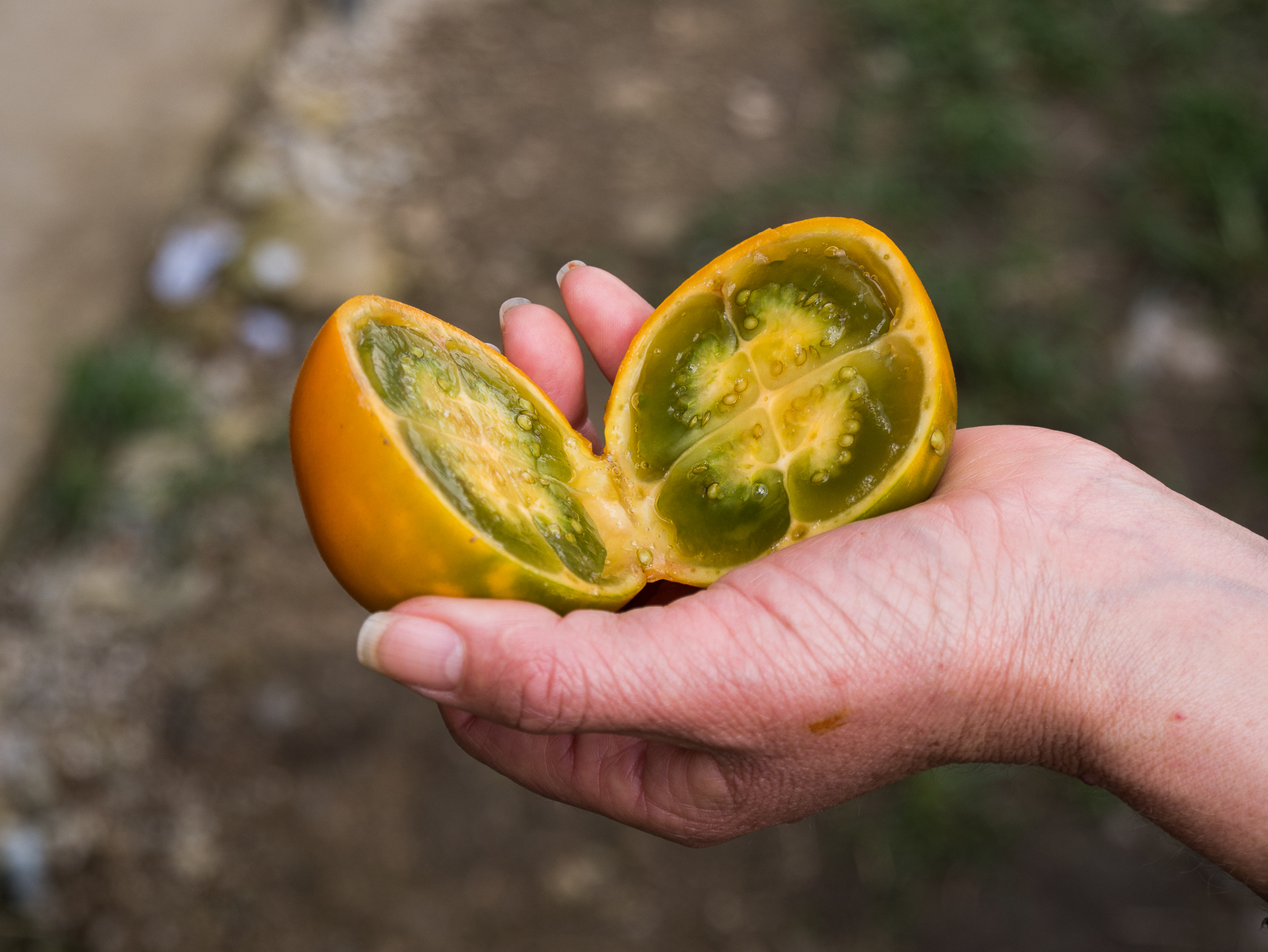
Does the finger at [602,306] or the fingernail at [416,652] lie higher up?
the finger at [602,306]

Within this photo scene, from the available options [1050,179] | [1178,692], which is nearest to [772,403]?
[1178,692]

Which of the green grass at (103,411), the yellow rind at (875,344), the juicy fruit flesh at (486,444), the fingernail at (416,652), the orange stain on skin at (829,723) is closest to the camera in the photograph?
the fingernail at (416,652)

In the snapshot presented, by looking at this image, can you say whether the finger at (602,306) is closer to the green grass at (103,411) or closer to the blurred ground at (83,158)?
the green grass at (103,411)

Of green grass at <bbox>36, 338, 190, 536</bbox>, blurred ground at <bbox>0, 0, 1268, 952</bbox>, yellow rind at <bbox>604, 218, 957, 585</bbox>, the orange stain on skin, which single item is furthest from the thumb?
green grass at <bbox>36, 338, 190, 536</bbox>

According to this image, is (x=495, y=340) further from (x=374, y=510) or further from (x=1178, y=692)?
(x=1178, y=692)

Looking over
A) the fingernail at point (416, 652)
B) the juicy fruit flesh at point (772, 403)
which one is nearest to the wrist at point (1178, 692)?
the juicy fruit flesh at point (772, 403)
